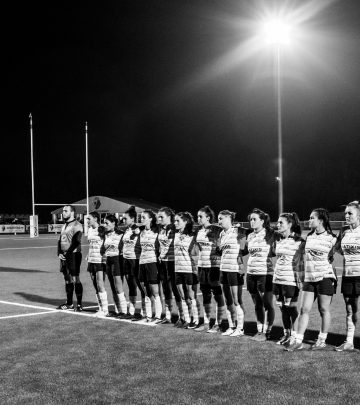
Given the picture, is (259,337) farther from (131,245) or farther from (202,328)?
(131,245)

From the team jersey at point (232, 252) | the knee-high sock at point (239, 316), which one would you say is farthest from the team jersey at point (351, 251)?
the knee-high sock at point (239, 316)

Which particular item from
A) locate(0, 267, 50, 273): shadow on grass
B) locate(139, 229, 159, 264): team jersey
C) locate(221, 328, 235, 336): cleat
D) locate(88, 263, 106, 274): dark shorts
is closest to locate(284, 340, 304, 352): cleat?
locate(221, 328, 235, 336): cleat

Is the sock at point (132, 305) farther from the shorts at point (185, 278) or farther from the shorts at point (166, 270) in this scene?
the shorts at point (185, 278)

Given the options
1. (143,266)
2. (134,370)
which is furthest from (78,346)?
(143,266)

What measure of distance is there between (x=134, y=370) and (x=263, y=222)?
2830mm

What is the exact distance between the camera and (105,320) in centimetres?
918

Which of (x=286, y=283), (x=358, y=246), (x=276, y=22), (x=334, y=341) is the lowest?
(x=334, y=341)

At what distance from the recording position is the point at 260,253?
7.64 meters

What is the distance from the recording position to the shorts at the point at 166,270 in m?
8.90

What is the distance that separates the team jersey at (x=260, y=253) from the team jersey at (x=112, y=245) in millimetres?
2589

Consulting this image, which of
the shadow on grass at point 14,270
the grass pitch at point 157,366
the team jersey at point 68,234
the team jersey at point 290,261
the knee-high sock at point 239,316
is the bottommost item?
the grass pitch at point 157,366

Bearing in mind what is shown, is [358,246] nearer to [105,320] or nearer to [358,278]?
[358,278]

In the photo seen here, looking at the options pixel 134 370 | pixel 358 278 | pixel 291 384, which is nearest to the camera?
pixel 291 384

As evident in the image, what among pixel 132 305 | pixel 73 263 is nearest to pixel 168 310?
pixel 132 305
